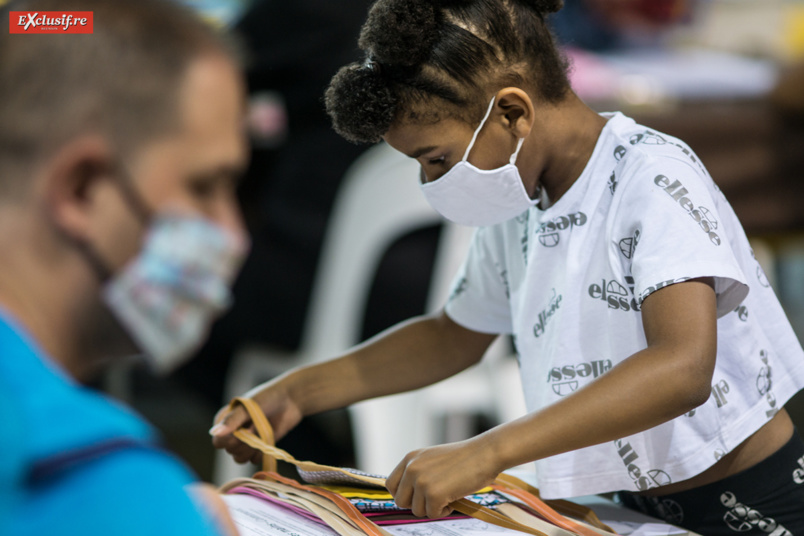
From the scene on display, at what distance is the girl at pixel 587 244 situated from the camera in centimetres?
89

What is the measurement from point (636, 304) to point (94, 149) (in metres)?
0.56

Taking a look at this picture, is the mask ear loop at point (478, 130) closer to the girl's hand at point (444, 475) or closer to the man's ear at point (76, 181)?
the girl's hand at point (444, 475)

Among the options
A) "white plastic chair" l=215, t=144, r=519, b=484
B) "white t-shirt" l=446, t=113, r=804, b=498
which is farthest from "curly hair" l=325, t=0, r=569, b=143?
"white plastic chair" l=215, t=144, r=519, b=484

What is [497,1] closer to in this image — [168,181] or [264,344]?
[168,181]

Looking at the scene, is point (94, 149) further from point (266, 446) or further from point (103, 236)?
point (266, 446)

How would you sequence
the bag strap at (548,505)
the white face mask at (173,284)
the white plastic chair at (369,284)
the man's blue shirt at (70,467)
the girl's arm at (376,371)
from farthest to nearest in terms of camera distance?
1. the white plastic chair at (369,284)
2. the girl's arm at (376,371)
3. the bag strap at (548,505)
4. the white face mask at (173,284)
5. the man's blue shirt at (70,467)

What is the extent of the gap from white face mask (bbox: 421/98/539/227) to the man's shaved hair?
43 cm

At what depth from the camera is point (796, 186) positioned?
2.16m

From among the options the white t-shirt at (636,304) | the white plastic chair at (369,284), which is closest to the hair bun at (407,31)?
the white t-shirt at (636,304)

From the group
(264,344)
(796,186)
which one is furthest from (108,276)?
(796,186)

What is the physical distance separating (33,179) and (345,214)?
5.13 feet

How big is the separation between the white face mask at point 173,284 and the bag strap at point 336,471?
0.96ft

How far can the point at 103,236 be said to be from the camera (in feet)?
1.97

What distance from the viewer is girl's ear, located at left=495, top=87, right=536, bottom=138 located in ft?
3.18
